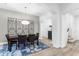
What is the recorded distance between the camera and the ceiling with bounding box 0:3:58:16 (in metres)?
2.12

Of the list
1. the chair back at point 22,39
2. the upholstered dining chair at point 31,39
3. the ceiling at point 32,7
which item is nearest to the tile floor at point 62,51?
the upholstered dining chair at point 31,39

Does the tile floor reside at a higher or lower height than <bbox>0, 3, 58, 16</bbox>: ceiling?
lower

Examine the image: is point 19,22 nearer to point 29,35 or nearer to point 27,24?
point 27,24

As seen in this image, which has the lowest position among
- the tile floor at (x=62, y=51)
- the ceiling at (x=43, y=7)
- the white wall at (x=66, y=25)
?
the tile floor at (x=62, y=51)

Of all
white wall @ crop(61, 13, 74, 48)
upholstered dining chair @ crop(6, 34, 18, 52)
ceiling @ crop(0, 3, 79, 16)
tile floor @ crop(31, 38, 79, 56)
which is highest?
ceiling @ crop(0, 3, 79, 16)

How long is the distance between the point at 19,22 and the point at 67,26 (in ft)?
3.62

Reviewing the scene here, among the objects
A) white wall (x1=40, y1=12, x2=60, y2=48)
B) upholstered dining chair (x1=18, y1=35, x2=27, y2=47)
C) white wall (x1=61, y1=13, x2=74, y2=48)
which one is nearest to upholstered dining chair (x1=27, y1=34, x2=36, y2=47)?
upholstered dining chair (x1=18, y1=35, x2=27, y2=47)

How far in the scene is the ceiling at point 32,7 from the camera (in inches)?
83.5

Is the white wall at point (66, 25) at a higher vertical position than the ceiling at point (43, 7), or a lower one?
lower

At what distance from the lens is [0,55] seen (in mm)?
2166

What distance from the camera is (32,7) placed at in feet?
7.20

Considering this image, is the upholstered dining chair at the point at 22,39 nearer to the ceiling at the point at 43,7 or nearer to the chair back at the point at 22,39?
the chair back at the point at 22,39

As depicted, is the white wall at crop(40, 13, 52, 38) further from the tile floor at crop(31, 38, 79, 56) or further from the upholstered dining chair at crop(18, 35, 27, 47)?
the upholstered dining chair at crop(18, 35, 27, 47)

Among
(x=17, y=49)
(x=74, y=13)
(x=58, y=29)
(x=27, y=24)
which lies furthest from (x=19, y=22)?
(x=74, y=13)
